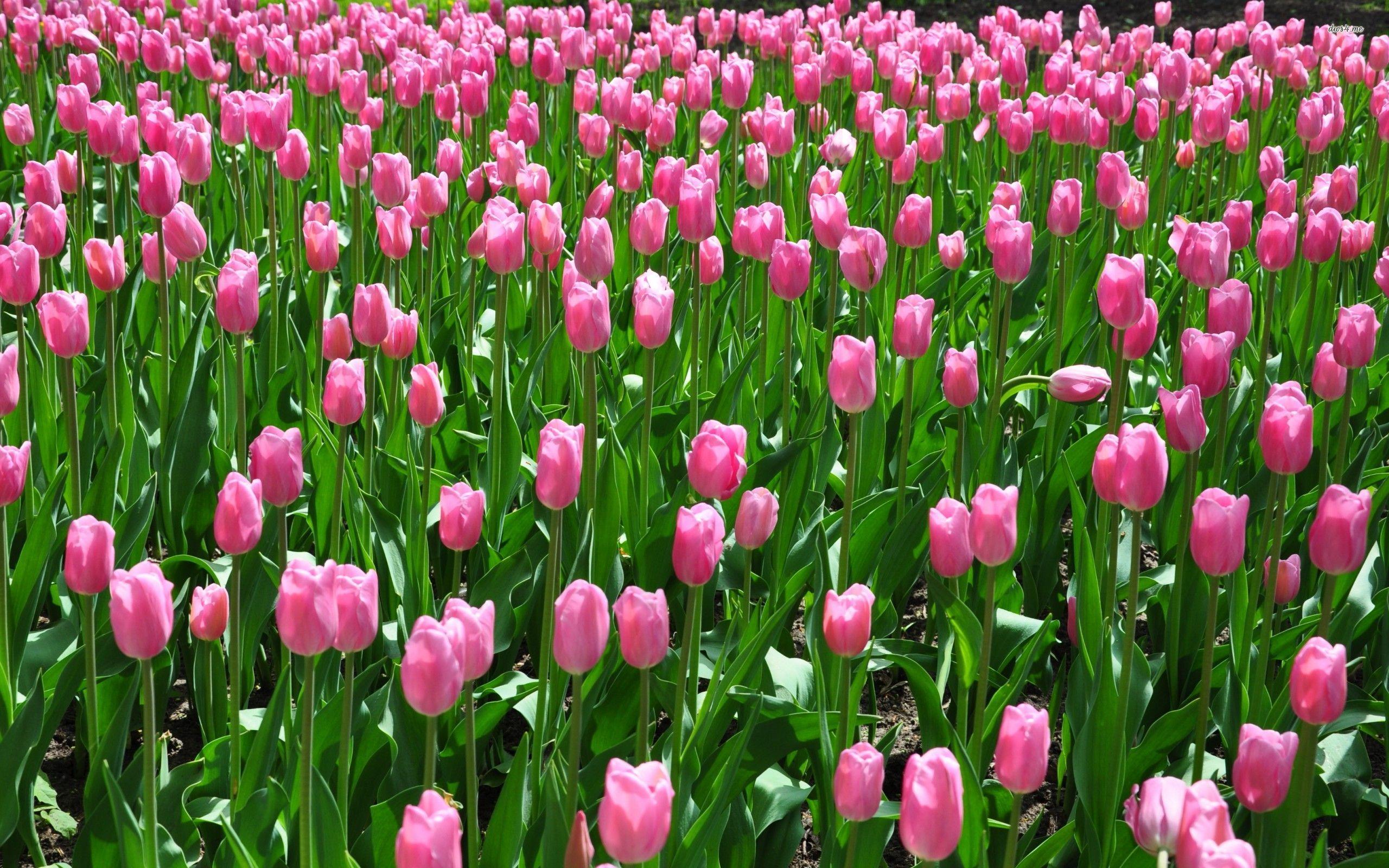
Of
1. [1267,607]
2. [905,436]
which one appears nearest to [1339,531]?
[1267,607]

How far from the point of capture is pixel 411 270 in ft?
12.1

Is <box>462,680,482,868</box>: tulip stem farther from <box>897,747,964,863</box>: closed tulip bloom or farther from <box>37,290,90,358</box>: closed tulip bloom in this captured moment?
<box>37,290,90,358</box>: closed tulip bloom

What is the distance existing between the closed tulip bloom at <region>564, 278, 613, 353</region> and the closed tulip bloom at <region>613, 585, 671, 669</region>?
64 centimetres

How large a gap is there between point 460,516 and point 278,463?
0.23 meters

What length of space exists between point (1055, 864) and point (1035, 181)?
292 cm

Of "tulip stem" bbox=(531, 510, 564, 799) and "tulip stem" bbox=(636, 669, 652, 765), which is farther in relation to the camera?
"tulip stem" bbox=(531, 510, 564, 799)

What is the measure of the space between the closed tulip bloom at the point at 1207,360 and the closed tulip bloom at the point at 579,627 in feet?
3.48

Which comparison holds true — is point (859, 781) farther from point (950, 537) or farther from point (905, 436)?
point (905, 436)

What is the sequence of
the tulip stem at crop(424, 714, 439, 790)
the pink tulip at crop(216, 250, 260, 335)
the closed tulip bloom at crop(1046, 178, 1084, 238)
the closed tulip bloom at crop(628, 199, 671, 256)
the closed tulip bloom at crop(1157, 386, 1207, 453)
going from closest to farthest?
the tulip stem at crop(424, 714, 439, 790) < the closed tulip bloom at crop(1157, 386, 1207, 453) < the pink tulip at crop(216, 250, 260, 335) < the closed tulip bloom at crop(628, 199, 671, 256) < the closed tulip bloom at crop(1046, 178, 1084, 238)

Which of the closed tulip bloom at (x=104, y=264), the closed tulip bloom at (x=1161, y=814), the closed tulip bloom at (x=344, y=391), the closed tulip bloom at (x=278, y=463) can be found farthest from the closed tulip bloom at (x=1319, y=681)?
the closed tulip bloom at (x=104, y=264)

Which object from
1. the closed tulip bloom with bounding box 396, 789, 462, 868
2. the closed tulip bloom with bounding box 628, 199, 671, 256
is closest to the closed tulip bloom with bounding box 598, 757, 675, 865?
the closed tulip bloom with bounding box 396, 789, 462, 868

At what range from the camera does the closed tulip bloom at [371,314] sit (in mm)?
2164

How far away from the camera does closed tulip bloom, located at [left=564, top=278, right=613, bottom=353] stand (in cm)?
194

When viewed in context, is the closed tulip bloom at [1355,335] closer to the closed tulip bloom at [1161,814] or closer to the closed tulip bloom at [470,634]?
the closed tulip bloom at [1161,814]
